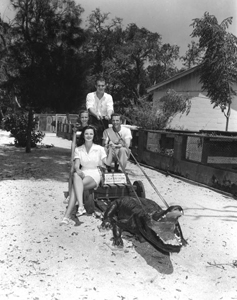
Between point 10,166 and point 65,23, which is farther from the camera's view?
point 65,23

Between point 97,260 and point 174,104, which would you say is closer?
point 97,260

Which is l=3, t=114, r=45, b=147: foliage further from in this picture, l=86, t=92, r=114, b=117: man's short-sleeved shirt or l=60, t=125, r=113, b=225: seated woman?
l=60, t=125, r=113, b=225: seated woman

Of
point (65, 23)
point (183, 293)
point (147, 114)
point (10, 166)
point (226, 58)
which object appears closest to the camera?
point (183, 293)

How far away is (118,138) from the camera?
20.7 feet

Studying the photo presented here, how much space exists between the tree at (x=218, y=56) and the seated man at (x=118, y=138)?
1029cm

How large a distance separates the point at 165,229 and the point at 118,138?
2820mm

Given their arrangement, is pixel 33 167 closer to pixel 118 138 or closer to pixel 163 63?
pixel 118 138

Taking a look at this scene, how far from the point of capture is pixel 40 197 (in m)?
6.29

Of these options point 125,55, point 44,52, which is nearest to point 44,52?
point 44,52

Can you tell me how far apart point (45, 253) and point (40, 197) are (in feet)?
7.59

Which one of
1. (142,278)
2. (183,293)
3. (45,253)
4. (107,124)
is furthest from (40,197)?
(183,293)

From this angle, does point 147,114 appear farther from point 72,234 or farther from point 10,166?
point 72,234

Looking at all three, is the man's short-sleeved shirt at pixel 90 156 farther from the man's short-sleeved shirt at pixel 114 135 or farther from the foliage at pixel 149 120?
the foliage at pixel 149 120

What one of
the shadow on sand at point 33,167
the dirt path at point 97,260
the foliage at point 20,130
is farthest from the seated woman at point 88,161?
the foliage at point 20,130
